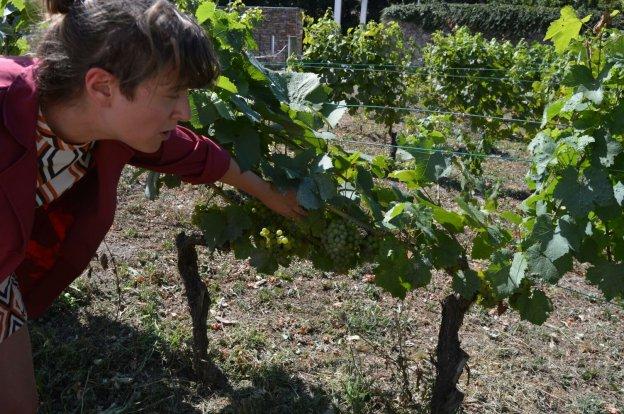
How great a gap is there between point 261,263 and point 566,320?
2458 millimetres

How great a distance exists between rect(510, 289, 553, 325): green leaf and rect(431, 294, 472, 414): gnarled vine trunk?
275mm

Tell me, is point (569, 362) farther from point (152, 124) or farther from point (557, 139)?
point (152, 124)

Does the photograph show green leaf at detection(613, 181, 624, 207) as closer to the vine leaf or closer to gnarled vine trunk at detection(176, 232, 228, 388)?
the vine leaf

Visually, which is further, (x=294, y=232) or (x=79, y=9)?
(x=294, y=232)

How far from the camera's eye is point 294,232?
253cm

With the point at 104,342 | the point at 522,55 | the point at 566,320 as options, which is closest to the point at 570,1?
the point at 522,55

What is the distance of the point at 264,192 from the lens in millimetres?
2322

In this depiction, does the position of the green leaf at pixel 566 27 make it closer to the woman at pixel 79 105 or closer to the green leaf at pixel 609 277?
the green leaf at pixel 609 277

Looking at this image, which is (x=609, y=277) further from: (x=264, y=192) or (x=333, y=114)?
(x=264, y=192)

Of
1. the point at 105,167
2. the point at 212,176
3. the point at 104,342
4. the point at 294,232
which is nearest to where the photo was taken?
the point at 105,167

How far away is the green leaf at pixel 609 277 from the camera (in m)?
2.18

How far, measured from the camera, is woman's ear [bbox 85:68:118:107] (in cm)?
153

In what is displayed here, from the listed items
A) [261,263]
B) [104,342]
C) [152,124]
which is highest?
[152,124]

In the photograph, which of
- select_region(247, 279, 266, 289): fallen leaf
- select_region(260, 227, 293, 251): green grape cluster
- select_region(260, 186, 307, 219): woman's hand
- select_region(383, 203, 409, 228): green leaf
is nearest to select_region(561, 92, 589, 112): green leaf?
select_region(383, 203, 409, 228): green leaf
